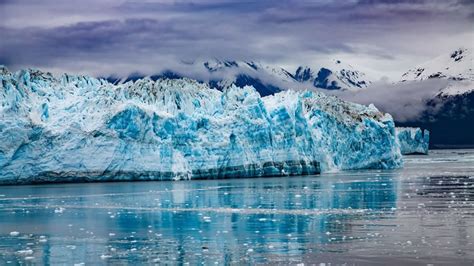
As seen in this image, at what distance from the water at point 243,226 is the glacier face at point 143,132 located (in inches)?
292

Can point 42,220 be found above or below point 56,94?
below

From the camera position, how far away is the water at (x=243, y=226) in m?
16.0

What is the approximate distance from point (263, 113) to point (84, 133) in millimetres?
11281

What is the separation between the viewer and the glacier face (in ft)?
144

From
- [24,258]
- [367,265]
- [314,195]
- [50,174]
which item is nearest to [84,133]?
[50,174]

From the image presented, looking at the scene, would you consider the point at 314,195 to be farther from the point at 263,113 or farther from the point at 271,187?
the point at 263,113

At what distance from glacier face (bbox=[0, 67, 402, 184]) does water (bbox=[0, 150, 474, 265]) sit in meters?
7.42

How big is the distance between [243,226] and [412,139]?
86.4 meters

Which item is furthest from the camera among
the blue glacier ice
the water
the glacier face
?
the blue glacier ice

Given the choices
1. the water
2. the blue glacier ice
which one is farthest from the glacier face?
the blue glacier ice

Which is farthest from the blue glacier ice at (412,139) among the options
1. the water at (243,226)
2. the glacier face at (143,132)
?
the water at (243,226)

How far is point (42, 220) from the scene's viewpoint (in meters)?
24.4

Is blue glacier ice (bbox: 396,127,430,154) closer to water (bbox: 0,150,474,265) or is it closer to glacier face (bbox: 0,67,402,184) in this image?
glacier face (bbox: 0,67,402,184)

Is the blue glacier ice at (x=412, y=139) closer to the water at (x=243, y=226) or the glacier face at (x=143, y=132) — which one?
the glacier face at (x=143, y=132)
